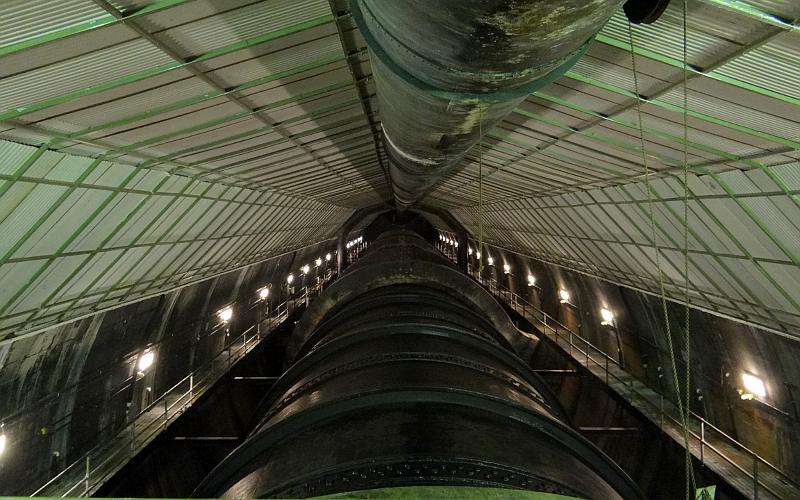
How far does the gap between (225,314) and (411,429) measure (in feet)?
51.7

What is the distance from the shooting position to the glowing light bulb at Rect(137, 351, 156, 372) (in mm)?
12797

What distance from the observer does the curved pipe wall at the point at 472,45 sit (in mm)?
1962

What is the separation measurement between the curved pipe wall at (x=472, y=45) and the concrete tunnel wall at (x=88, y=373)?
759cm

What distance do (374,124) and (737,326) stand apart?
9.27m

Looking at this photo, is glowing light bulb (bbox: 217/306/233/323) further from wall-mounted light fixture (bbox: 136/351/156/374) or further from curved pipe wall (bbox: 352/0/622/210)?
curved pipe wall (bbox: 352/0/622/210)

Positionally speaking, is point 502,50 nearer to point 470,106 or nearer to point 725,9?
point 470,106

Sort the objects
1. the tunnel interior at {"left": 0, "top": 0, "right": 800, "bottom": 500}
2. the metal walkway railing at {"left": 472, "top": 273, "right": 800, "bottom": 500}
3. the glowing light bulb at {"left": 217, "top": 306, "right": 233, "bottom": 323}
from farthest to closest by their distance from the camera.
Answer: the glowing light bulb at {"left": 217, "top": 306, "right": 233, "bottom": 323} → the metal walkway railing at {"left": 472, "top": 273, "right": 800, "bottom": 500} → the tunnel interior at {"left": 0, "top": 0, "right": 800, "bottom": 500}

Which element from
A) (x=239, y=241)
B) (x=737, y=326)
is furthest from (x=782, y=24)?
(x=239, y=241)

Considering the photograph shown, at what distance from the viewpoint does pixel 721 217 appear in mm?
6828

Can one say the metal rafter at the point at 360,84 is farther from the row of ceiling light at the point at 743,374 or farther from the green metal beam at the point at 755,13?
the green metal beam at the point at 755,13

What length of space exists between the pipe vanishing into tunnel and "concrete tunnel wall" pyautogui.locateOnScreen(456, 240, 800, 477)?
6905 millimetres

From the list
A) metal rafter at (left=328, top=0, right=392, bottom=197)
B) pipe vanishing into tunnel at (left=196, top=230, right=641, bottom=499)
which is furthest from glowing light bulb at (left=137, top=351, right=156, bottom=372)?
pipe vanishing into tunnel at (left=196, top=230, right=641, bottom=499)

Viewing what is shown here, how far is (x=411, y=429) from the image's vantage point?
3.46 metres

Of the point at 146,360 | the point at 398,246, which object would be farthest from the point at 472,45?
the point at 146,360
